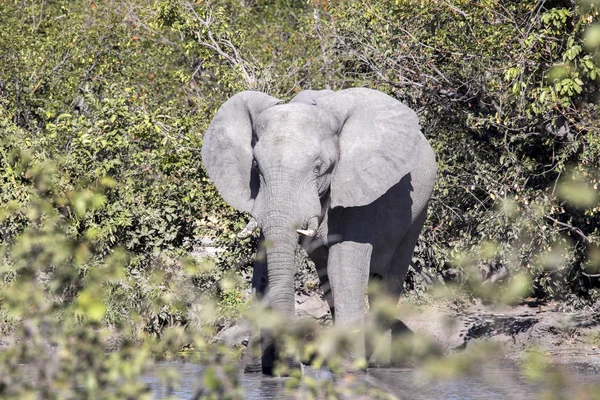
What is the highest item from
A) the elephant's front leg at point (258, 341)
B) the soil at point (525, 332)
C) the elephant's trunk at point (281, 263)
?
the elephant's trunk at point (281, 263)

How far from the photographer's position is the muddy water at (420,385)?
8156 mm

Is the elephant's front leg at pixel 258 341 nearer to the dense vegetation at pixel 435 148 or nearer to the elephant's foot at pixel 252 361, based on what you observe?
the elephant's foot at pixel 252 361

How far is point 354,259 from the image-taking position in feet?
30.2

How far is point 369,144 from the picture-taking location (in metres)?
9.32

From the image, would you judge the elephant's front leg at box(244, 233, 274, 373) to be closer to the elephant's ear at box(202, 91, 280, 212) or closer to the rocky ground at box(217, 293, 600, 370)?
the elephant's ear at box(202, 91, 280, 212)

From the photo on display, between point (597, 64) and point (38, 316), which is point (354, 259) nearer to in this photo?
point (597, 64)

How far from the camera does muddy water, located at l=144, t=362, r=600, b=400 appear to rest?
8.16m

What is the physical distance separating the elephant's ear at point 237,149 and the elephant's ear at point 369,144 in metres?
0.56

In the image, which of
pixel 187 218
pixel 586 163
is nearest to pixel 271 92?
pixel 187 218

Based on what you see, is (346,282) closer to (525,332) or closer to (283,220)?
(283,220)

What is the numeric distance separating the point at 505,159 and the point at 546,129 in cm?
70

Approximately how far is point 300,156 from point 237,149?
1.03m

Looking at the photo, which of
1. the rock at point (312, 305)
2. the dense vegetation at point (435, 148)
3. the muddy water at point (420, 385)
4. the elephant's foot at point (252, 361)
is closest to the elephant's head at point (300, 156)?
the muddy water at point (420, 385)

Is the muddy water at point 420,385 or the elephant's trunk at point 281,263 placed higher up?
the elephant's trunk at point 281,263
